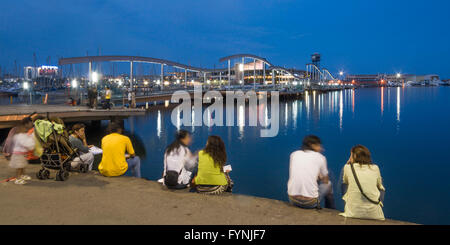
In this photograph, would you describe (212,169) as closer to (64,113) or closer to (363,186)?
(363,186)

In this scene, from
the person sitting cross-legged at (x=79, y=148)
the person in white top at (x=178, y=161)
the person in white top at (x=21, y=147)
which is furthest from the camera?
the person sitting cross-legged at (x=79, y=148)

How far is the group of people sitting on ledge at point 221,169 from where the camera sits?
222 inches

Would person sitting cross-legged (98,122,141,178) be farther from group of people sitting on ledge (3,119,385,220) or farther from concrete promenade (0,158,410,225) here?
concrete promenade (0,158,410,225)

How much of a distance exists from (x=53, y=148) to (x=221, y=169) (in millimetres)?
4182

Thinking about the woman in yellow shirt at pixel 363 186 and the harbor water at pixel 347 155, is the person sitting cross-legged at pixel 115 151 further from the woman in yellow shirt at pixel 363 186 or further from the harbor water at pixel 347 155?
the harbor water at pixel 347 155

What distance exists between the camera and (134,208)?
6379 mm

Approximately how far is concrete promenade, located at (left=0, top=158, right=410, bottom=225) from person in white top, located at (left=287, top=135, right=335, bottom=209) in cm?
22

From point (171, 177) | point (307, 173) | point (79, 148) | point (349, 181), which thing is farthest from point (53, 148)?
point (349, 181)

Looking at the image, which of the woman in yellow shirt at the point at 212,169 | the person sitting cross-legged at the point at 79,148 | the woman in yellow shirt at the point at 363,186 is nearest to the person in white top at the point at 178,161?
the woman in yellow shirt at the point at 212,169

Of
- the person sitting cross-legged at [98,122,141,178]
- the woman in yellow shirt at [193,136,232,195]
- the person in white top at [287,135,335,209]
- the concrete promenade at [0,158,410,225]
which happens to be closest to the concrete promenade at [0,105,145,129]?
the person sitting cross-legged at [98,122,141,178]

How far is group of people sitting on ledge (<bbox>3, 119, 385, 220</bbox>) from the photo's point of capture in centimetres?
564

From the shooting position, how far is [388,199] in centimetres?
1323
